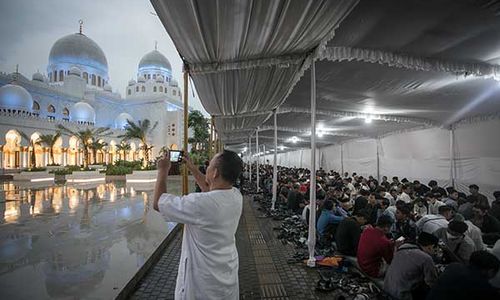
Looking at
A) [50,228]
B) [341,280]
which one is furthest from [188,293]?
[50,228]

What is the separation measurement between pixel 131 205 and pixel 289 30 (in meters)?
9.00

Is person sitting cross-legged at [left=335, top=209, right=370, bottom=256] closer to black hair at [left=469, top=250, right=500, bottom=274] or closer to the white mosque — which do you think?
black hair at [left=469, top=250, right=500, bottom=274]

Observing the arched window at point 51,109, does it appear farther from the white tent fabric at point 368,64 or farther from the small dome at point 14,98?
the white tent fabric at point 368,64

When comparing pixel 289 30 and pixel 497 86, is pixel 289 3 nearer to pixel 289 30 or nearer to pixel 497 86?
pixel 289 30

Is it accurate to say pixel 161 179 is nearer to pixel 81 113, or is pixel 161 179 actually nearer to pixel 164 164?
pixel 164 164

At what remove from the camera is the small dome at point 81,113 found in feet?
111

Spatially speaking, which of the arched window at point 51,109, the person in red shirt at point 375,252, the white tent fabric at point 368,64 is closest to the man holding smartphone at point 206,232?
the white tent fabric at point 368,64

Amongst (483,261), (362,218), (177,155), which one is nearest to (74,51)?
(362,218)

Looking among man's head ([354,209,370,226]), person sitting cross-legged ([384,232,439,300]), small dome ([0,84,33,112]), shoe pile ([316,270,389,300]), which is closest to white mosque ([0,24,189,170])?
small dome ([0,84,33,112])

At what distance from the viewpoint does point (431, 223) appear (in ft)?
16.1

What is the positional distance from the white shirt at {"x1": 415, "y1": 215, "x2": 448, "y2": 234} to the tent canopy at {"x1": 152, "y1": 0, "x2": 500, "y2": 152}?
2484 millimetres

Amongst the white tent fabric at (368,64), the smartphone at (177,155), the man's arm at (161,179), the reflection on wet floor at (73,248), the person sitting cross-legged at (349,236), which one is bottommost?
the reflection on wet floor at (73,248)

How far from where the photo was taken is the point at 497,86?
234 inches

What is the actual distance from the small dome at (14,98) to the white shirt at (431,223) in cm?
3284
